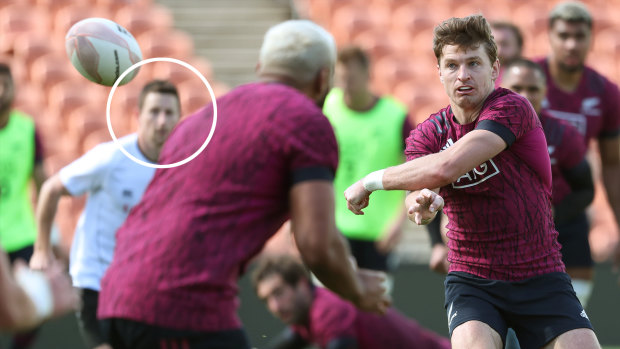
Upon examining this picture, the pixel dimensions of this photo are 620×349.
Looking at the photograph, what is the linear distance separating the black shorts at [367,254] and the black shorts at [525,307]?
3836 millimetres

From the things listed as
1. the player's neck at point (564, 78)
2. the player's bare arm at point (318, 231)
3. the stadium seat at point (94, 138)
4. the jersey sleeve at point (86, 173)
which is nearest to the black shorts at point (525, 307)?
the player's bare arm at point (318, 231)

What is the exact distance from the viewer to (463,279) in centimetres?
395

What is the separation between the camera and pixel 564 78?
6551mm

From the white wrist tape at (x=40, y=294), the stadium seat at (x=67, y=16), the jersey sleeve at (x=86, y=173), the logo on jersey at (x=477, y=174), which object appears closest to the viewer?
the white wrist tape at (x=40, y=294)

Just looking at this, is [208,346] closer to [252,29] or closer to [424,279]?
[424,279]

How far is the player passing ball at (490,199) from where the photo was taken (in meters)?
3.69

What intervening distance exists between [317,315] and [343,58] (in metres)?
2.33

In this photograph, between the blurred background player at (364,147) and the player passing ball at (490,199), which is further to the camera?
the blurred background player at (364,147)

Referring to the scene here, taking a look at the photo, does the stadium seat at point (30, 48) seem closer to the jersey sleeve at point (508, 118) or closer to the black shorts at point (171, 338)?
the jersey sleeve at point (508, 118)

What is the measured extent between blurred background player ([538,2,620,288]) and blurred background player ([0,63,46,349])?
156 inches

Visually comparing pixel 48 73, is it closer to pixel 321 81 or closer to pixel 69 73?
pixel 69 73

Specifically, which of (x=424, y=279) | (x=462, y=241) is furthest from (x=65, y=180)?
(x=424, y=279)

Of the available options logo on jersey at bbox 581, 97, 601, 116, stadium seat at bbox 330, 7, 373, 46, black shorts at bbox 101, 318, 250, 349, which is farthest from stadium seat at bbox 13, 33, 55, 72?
black shorts at bbox 101, 318, 250, 349

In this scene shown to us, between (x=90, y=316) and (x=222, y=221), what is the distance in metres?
3.00
